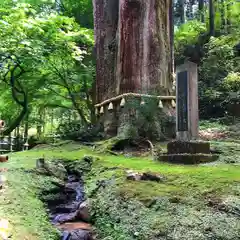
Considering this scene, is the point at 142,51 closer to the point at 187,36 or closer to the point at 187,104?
the point at 187,104

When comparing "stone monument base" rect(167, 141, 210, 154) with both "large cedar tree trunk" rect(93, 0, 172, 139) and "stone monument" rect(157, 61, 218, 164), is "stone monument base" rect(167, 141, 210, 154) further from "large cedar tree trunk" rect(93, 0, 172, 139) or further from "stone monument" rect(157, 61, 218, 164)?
"large cedar tree trunk" rect(93, 0, 172, 139)

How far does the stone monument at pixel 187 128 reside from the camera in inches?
257

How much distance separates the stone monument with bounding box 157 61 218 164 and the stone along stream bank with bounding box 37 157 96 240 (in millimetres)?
1888

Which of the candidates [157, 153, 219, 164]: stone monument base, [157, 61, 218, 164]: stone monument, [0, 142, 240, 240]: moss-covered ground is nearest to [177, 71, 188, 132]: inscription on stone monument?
[157, 61, 218, 164]: stone monument

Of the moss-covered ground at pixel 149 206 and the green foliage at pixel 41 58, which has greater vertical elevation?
the green foliage at pixel 41 58

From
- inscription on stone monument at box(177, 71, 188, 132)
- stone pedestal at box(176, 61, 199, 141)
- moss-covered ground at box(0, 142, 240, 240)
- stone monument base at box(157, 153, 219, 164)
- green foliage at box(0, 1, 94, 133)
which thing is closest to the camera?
moss-covered ground at box(0, 142, 240, 240)

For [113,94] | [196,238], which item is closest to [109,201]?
[196,238]

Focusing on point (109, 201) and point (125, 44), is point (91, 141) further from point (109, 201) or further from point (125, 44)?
point (109, 201)

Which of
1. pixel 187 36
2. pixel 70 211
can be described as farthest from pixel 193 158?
pixel 187 36

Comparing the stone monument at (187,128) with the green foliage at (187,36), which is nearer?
the stone monument at (187,128)

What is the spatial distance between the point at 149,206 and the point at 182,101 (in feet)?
11.7

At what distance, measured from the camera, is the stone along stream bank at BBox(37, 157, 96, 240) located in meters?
4.12

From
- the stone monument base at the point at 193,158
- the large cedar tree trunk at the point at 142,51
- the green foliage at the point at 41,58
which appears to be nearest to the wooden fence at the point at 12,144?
the green foliage at the point at 41,58

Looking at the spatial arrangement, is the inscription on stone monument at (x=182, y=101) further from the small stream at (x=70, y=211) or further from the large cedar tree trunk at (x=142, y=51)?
the small stream at (x=70, y=211)
